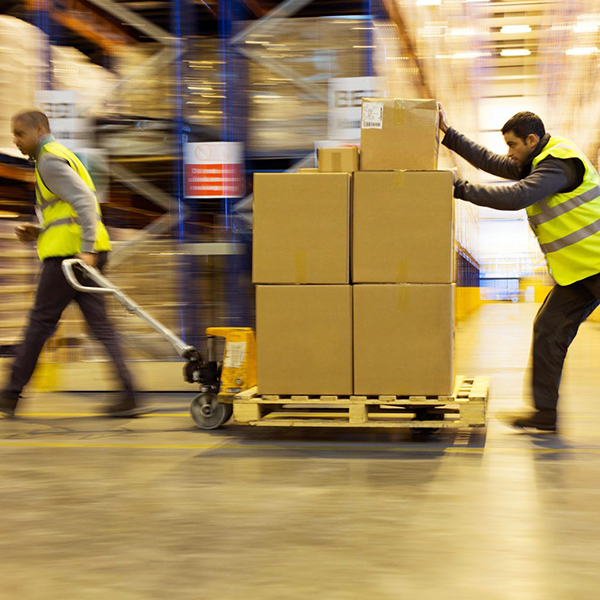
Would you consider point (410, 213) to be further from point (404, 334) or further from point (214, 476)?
point (214, 476)

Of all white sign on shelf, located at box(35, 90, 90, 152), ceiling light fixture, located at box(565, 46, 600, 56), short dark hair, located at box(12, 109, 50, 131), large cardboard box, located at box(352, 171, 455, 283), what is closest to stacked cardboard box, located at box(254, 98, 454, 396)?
large cardboard box, located at box(352, 171, 455, 283)

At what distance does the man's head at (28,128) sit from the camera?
5.09m

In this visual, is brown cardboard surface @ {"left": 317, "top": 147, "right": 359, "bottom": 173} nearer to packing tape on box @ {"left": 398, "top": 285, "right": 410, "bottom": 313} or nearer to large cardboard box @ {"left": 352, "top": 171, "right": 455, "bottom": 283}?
large cardboard box @ {"left": 352, "top": 171, "right": 455, "bottom": 283}

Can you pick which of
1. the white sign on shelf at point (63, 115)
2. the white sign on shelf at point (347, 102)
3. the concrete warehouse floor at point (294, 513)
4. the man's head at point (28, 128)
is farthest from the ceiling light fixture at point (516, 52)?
the man's head at point (28, 128)

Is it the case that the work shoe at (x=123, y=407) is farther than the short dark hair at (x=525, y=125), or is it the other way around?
the work shoe at (x=123, y=407)

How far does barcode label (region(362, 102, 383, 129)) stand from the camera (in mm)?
4473

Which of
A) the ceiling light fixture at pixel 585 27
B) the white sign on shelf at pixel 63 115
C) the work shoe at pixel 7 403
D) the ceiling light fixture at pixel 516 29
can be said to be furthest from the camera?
the ceiling light fixture at pixel 516 29

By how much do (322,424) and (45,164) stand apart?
2159 mm

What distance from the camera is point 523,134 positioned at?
4566 millimetres

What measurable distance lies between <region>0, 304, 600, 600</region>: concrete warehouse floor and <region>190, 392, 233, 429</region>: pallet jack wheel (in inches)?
3.2

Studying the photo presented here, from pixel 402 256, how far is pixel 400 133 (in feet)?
2.01

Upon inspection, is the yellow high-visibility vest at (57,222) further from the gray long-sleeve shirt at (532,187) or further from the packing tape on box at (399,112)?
the gray long-sleeve shirt at (532,187)

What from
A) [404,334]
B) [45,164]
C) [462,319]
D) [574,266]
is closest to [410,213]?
[404,334]

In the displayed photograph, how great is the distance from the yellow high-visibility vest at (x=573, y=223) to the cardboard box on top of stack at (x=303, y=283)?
104 cm
